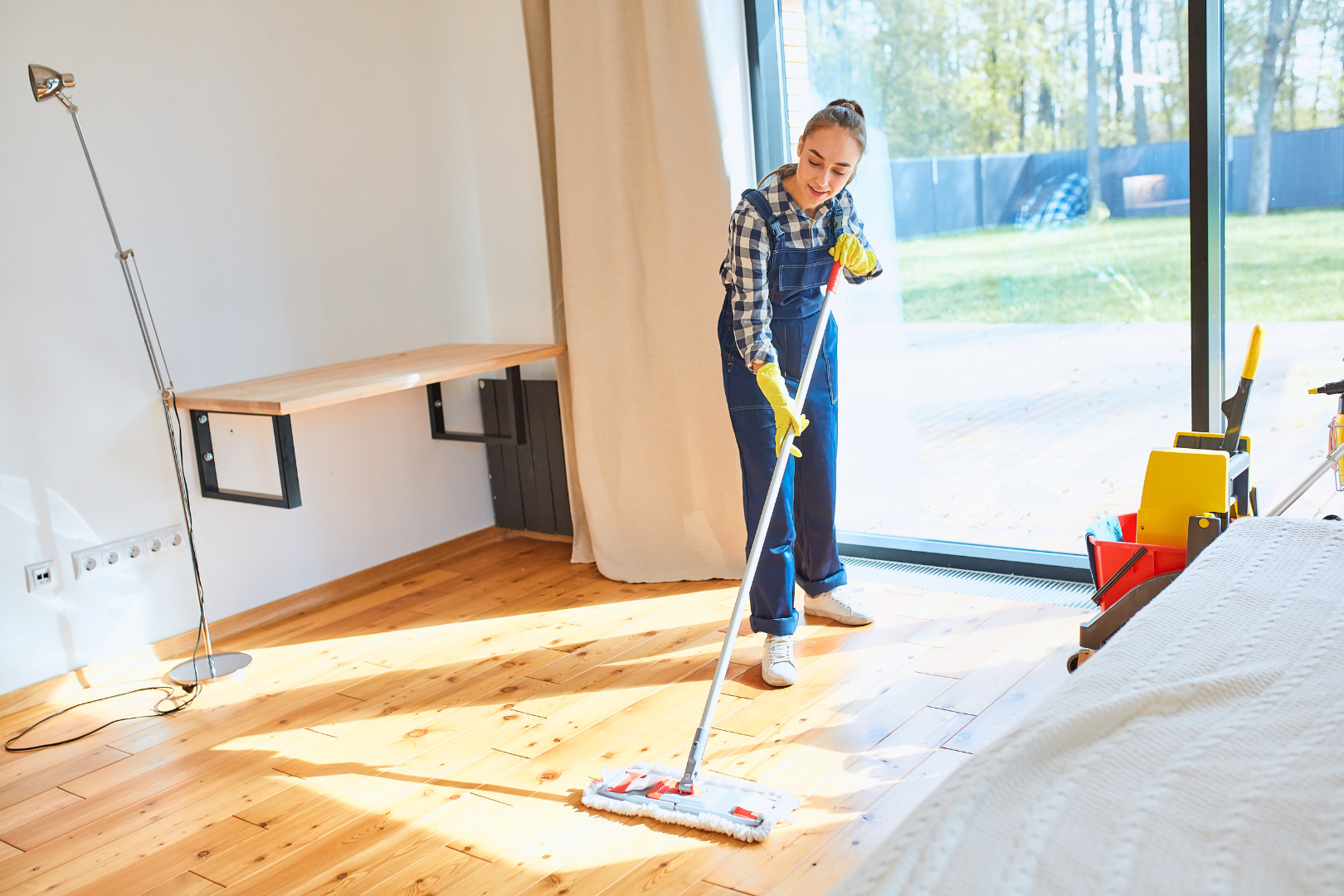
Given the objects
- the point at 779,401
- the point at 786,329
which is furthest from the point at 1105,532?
the point at 786,329

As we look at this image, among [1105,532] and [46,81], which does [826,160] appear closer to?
[1105,532]

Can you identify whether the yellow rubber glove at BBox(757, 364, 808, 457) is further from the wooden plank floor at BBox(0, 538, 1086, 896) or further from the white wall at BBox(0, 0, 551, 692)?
the white wall at BBox(0, 0, 551, 692)

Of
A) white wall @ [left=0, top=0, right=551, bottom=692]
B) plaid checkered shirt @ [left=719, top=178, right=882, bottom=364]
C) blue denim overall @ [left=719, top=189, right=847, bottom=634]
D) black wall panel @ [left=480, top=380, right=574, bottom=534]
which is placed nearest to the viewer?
plaid checkered shirt @ [left=719, top=178, right=882, bottom=364]

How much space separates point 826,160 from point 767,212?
19cm

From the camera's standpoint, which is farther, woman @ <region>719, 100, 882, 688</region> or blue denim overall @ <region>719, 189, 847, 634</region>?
blue denim overall @ <region>719, 189, 847, 634</region>

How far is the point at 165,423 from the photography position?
2924 mm

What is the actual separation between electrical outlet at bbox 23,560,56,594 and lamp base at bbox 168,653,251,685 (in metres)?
0.38

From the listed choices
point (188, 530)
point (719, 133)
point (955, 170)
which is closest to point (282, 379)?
point (188, 530)

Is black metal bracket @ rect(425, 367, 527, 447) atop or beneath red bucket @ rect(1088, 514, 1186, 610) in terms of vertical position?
atop

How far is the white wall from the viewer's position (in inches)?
104

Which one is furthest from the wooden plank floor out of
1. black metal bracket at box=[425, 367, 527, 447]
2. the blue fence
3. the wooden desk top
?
the blue fence

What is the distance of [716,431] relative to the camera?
10.2 ft

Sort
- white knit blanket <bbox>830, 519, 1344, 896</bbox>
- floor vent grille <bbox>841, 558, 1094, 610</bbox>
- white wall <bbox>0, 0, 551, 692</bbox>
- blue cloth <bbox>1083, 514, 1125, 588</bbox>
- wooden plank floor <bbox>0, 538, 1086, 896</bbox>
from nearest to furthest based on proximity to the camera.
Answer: white knit blanket <bbox>830, 519, 1344, 896</bbox>
wooden plank floor <bbox>0, 538, 1086, 896</bbox>
blue cloth <bbox>1083, 514, 1125, 588</bbox>
white wall <bbox>0, 0, 551, 692</bbox>
floor vent grille <bbox>841, 558, 1094, 610</bbox>

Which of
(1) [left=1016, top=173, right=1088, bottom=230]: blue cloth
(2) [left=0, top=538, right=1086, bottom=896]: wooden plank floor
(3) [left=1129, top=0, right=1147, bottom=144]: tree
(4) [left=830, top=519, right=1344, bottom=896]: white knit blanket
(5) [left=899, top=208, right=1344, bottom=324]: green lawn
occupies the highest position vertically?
(3) [left=1129, top=0, right=1147, bottom=144]: tree
